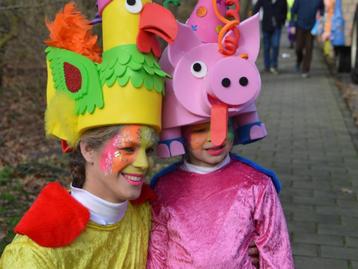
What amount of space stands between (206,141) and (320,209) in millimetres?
2916

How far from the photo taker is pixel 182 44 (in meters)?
2.25

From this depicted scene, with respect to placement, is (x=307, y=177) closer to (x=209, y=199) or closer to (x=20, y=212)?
(x=20, y=212)

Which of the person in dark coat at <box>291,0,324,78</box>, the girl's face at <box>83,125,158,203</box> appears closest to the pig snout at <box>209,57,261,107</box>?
the girl's face at <box>83,125,158,203</box>

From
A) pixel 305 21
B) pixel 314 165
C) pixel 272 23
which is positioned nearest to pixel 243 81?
pixel 314 165

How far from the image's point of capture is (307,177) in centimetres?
586

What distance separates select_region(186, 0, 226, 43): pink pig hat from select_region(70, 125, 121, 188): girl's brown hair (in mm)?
562

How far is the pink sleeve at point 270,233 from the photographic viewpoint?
2371 mm

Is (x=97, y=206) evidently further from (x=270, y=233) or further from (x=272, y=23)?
(x=272, y=23)

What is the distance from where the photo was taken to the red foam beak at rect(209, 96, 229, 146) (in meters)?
2.21

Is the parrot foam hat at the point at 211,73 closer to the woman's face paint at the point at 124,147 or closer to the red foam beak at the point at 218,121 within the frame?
the red foam beak at the point at 218,121

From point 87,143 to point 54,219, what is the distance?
1.02ft

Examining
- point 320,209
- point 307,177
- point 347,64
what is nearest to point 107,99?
point 320,209

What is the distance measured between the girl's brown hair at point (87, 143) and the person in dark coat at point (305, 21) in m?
10.3

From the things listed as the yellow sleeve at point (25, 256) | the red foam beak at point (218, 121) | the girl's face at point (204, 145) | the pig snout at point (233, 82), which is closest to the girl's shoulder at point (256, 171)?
the girl's face at point (204, 145)
